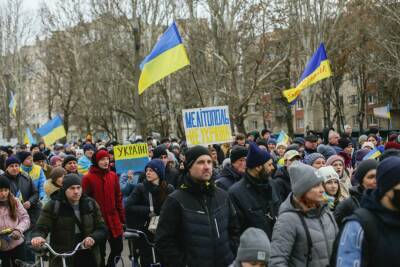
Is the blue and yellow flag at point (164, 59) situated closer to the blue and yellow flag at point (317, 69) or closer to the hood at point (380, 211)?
the blue and yellow flag at point (317, 69)

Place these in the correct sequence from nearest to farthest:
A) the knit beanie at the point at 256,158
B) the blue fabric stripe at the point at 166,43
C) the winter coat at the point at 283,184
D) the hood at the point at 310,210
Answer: the hood at the point at 310,210, the knit beanie at the point at 256,158, the winter coat at the point at 283,184, the blue fabric stripe at the point at 166,43

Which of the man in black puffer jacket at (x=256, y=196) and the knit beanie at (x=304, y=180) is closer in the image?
the knit beanie at (x=304, y=180)

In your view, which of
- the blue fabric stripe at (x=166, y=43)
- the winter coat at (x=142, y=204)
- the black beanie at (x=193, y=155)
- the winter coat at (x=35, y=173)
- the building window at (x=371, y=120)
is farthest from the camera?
the building window at (x=371, y=120)

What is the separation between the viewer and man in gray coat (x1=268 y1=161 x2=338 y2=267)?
4336 millimetres

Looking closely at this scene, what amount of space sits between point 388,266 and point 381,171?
1.72 feet

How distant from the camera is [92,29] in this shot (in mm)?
42094

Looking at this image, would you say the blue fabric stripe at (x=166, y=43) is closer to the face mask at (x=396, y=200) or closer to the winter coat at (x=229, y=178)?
the winter coat at (x=229, y=178)

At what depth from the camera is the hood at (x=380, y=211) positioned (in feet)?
10.8

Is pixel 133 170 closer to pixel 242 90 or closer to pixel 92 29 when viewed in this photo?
pixel 242 90

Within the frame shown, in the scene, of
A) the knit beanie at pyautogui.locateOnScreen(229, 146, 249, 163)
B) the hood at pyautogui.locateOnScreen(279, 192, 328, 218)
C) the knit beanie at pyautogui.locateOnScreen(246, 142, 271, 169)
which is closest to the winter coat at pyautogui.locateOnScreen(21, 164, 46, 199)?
the knit beanie at pyautogui.locateOnScreen(229, 146, 249, 163)

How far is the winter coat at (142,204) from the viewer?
25.4 feet

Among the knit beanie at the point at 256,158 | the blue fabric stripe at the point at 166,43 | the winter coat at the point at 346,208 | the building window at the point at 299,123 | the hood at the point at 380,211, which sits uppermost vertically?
the blue fabric stripe at the point at 166,43

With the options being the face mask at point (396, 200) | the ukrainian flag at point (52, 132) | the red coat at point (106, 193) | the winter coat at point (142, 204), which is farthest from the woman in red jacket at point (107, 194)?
the ukrainian flag at point (52, 132)

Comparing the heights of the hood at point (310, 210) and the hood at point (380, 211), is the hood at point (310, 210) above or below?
below
